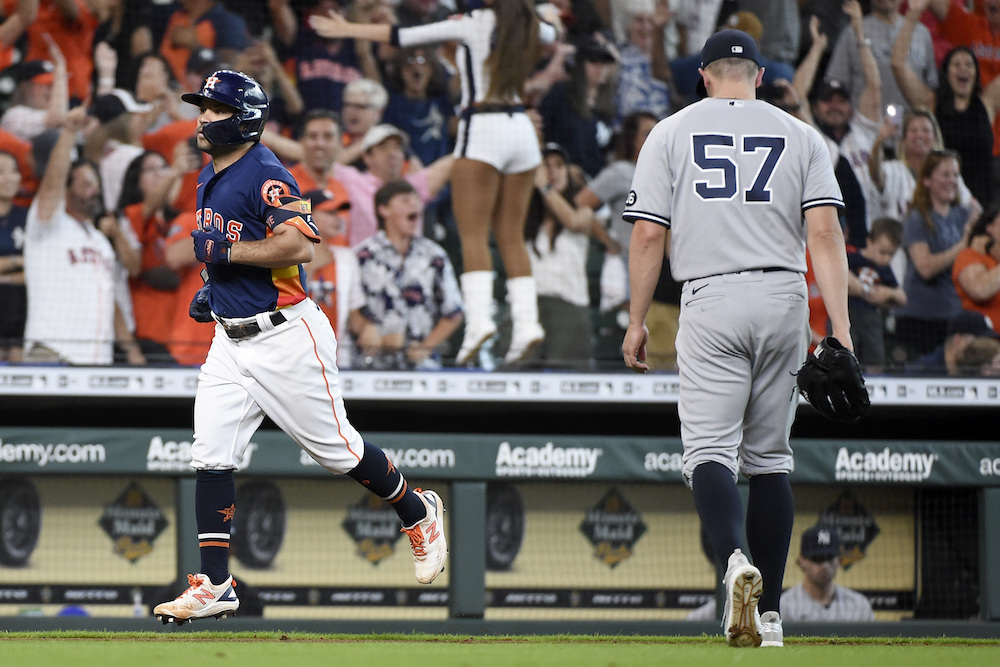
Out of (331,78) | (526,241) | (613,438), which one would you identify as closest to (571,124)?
(526,241)

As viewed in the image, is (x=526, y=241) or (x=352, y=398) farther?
(x=526, y=241)

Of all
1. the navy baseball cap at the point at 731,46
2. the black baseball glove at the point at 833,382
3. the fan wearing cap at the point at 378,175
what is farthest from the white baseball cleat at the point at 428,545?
the fan wearing cap at the point at 378,175

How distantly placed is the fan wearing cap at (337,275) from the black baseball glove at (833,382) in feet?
12.8

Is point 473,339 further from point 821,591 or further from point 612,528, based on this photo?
point 821,591

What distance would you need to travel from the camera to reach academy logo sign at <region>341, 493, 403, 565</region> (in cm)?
676

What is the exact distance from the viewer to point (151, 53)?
22.9 ft

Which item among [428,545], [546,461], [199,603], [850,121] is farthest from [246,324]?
[850,121]

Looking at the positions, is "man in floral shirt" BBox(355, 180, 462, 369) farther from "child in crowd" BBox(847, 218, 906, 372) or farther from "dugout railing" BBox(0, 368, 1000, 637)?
"child in crowd" BBox(847, 218, 906, 372)

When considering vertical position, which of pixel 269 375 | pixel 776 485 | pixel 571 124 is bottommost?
pixel 776 485

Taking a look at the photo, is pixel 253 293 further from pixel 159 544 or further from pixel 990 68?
pixel 990 68

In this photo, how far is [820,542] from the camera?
6.87 metres

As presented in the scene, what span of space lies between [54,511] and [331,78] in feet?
9.55

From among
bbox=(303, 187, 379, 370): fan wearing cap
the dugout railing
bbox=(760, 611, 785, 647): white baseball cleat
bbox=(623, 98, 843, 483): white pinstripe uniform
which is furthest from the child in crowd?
bbox=(760, 611, 785, 647): white baseball cleat

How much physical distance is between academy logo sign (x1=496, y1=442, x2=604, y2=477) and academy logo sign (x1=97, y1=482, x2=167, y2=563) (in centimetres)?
192
